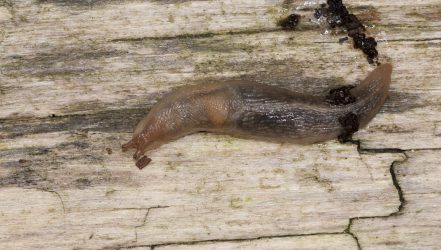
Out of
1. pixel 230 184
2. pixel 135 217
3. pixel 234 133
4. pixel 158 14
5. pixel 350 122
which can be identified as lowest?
pixel 135 217

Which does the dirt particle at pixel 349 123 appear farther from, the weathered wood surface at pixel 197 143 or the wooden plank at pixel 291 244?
the wooden plank at pixel 291 244

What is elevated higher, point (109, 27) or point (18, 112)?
point (109, 27)

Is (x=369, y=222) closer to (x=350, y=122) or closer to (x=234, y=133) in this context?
(x=350, y=122)

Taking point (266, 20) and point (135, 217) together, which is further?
point (266, 20)

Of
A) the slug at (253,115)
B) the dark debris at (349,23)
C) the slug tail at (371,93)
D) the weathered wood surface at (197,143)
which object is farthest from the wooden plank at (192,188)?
the dark debris at (349,23)

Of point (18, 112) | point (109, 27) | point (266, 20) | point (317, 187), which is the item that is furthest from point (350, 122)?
point (18, 112)

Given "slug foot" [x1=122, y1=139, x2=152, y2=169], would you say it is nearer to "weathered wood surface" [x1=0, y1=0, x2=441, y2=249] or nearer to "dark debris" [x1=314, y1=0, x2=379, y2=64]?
"weathered wood surface" [x1=0, y1=0, x2=441, y2=249]

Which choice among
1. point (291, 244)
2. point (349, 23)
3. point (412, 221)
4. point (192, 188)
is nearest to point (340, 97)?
point (349, 23)

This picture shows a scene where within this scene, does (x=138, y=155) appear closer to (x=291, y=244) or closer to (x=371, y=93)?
(x=291, y=244)
